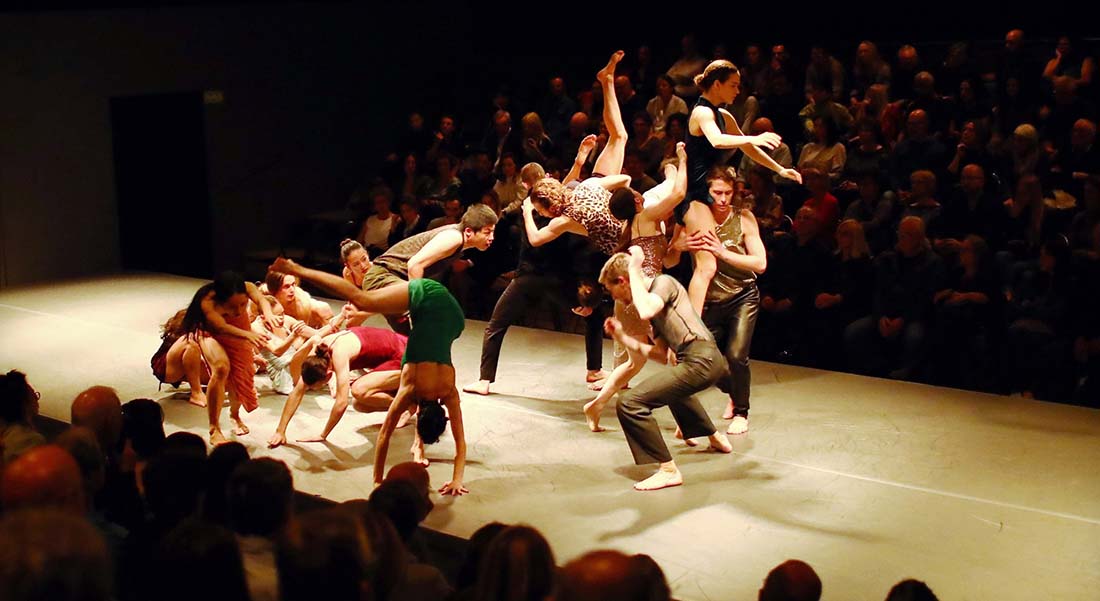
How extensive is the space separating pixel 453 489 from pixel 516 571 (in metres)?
2.71

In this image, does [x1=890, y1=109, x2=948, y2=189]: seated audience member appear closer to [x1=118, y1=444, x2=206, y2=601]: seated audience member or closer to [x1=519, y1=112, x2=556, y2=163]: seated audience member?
[x1=519, y1=112, x2=556, y2=163]: seated audience member

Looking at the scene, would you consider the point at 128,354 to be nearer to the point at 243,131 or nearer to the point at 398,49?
the point at 243,131

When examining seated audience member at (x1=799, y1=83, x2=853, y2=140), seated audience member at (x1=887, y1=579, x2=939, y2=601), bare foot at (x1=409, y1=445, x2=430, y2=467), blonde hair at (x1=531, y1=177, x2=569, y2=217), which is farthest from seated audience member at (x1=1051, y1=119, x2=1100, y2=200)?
seated audience member at (x1=887, y1=579, x2=939, y2=601)

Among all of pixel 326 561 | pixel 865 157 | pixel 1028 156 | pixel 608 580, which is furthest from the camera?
pixel 865 157

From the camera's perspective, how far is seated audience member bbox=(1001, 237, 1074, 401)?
6484 mm

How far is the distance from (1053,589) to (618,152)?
3.33 metres

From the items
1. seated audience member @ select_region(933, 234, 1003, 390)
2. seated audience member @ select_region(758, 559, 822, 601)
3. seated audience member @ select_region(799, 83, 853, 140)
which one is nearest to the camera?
seated audience member @ select_region(758, 559, 822, 601)

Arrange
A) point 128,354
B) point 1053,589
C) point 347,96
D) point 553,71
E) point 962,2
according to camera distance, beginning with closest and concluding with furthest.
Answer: point 1053,589 < point 128,354 < point 962,2 < point 553,71 < point 347,96

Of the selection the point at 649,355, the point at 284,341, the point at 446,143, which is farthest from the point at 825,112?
the point at 284,341

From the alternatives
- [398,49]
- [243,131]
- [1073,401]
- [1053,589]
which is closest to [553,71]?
[398,49]

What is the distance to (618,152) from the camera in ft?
21.8

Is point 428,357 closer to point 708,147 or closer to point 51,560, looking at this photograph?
point 708,147

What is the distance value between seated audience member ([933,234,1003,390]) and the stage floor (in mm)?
269

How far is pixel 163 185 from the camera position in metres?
11.7
